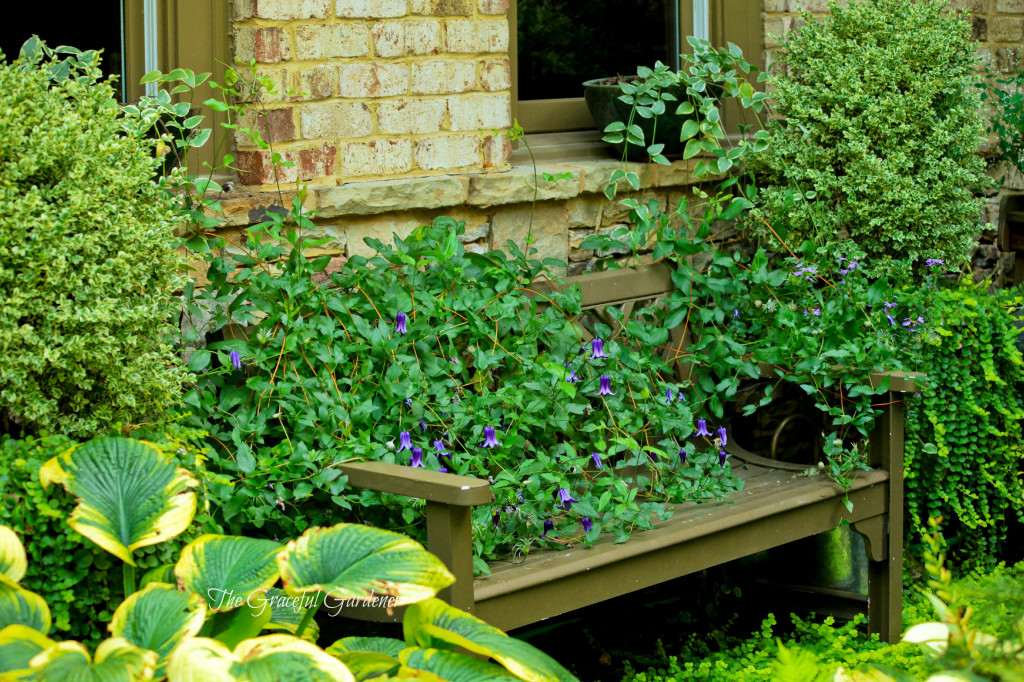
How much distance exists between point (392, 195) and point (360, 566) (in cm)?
144

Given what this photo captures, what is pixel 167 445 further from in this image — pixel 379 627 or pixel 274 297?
pixel 379 627

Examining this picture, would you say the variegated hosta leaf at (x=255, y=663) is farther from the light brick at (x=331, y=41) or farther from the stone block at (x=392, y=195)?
the light brick at (x=331, y=41)

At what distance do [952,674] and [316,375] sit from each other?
1.75 meters

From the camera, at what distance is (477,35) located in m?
3.29

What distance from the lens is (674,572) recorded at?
2.66 meters

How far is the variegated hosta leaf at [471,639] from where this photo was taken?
6.31 ft

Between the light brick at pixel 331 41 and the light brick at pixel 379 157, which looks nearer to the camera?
the light brick at pixel 331 41

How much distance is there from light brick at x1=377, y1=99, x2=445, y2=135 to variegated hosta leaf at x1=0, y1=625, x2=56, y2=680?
1809 mm

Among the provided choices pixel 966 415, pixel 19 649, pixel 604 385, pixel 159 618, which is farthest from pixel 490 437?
pixel 966 415

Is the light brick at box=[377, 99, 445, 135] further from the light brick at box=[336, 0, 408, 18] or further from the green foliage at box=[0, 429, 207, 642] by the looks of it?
the green foliage at box=[0, 429, 207, 642]

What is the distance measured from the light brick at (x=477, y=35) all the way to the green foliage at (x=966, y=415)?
5.07ft

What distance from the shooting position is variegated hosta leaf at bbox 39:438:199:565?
1926mm

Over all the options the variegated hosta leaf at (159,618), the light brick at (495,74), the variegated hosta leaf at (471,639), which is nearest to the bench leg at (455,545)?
the variegated hosta leaf at (471,639)

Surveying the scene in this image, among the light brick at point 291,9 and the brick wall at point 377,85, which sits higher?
the light brick at point 291,9
